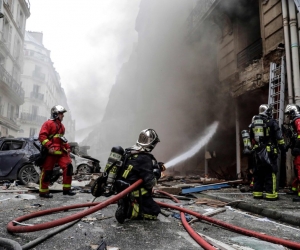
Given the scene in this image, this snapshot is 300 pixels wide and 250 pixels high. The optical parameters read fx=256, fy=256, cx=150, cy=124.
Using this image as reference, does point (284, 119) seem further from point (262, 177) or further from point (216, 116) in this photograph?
point (216, 116)

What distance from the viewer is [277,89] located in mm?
6781

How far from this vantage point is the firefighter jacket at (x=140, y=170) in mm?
2951

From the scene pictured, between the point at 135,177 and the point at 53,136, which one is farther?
the point at 53,136

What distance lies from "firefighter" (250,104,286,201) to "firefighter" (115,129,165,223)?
8.13 feet

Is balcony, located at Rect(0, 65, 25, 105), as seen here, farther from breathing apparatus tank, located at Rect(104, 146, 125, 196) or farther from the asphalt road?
breathing apparatus tank, located at Rect(104, 146, 125, 196)

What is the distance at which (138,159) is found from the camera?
3008 mm

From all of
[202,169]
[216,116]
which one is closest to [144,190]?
[216,116]

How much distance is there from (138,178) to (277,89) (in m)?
5.38

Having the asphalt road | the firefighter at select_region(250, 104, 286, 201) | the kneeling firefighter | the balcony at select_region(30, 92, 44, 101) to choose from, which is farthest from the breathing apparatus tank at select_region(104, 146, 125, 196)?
the balcony at select_region(30, 92, 44, 101)

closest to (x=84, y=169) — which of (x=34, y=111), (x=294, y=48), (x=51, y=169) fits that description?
(x=51, y=169)

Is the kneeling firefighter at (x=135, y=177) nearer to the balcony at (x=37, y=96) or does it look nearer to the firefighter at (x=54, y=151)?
the firefighter at (x=54, y=151)

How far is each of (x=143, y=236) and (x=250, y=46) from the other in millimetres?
8012

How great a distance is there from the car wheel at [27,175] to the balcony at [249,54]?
7572mm

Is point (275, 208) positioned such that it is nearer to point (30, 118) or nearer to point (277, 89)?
point (277, 89)
